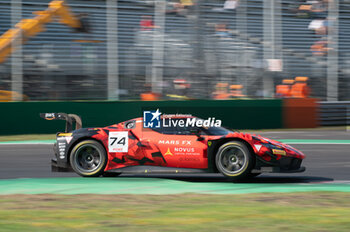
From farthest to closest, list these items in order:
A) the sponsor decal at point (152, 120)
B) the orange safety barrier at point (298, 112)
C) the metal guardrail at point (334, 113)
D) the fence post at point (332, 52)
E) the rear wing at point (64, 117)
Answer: the fence post at point (332, 52)
the metal guardrail at point (334, 113)
the orange safety barrier at point (298, 112)
the rear wing at point (64, 117)
the sponsor decal at point (152, 120)

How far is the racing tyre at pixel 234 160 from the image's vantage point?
8.02m

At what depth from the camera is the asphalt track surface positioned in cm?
881

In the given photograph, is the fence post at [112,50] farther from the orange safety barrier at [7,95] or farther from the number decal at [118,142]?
the number decal at [118,142]

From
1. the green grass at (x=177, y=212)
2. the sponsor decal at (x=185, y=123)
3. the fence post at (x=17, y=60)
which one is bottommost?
the green grass at (x=177, y=212)

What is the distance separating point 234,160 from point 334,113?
44.1ft

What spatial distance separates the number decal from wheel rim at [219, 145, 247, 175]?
1.44 meters

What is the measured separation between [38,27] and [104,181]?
1204 centimetres

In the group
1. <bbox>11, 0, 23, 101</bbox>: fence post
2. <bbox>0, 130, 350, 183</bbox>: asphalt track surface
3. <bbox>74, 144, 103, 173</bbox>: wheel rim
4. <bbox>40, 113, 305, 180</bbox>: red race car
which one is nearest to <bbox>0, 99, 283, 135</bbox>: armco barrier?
<bbox>11, 0, 23, 101</bbox>: fence post

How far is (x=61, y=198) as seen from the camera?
6.88m

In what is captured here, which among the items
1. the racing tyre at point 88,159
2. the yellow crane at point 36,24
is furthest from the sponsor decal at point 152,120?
the yellow crane at point 36,24

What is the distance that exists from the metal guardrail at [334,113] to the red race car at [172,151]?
41.2ft

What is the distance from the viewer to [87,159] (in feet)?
28.6

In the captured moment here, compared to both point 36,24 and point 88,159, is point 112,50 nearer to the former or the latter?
point 36,24

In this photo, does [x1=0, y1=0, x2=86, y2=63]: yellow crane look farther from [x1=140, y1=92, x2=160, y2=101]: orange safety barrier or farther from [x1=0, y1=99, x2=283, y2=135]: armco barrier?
[x1=140, y1=92, x2=160, y2=101]: orange safety barrier
